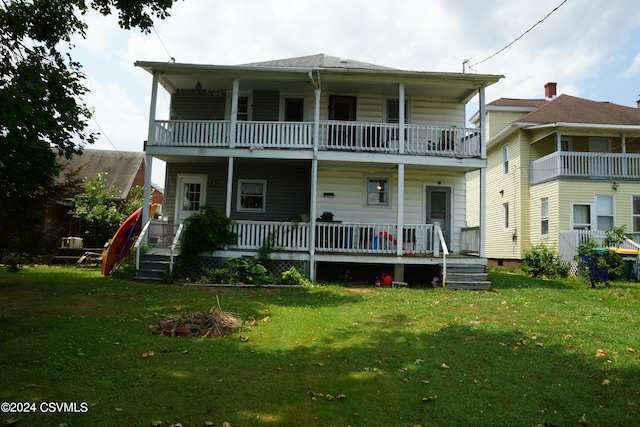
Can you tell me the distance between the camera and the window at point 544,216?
18.9 meters

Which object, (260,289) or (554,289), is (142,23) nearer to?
(260,289)

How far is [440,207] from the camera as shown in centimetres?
1543

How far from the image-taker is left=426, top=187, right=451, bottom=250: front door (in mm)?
15312

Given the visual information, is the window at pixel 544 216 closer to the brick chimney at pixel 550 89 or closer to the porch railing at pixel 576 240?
the porch railing at pixel 576 240

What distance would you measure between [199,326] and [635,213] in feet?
65.4

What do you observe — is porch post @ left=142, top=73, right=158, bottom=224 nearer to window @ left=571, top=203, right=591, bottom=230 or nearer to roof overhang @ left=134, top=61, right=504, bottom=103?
roof overhang @ left=134, top=61, right=504, bottom=103

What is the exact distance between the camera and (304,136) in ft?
45.0

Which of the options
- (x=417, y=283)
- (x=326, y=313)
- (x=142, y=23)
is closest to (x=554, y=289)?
(x=417, y=283)

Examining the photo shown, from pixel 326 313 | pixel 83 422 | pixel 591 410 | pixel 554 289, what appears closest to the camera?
pixel 83 422

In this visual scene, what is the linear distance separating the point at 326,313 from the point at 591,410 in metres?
5.19

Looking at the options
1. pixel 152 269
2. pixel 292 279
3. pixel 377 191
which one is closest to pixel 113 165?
pixel 152 269

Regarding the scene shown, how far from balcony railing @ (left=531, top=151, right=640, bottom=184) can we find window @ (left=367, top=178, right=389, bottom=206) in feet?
28.0

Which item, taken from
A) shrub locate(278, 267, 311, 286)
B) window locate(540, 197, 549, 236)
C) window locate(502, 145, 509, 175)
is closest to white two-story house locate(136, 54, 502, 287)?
shrub locate(278, 267, 311, 286)

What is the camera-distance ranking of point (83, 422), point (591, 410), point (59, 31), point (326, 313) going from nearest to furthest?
point (83, 422)
point (591, 410)
point (326, 313)
point (59, 31)
